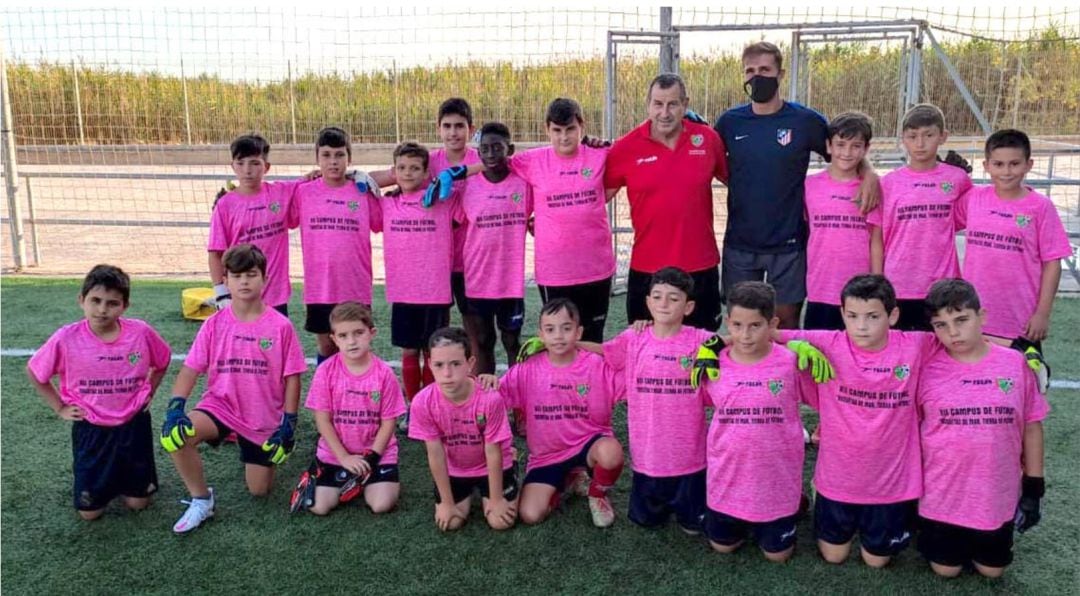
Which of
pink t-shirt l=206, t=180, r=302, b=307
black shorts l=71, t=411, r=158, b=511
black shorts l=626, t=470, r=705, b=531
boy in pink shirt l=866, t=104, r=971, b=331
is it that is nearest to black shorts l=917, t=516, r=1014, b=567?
black shorts l=626, t=470, r=705, b=531

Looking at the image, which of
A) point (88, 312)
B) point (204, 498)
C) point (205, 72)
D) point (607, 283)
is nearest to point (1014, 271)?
point (607, 283)

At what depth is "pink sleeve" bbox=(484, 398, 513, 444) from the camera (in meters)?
3.91

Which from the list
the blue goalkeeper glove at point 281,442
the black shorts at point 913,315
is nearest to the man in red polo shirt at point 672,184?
the black shorts at point 913,315

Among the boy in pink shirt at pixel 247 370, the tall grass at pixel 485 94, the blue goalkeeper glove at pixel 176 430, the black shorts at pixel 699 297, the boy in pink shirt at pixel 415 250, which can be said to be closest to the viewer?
the blue goalkeeper glove at pixel 176 430

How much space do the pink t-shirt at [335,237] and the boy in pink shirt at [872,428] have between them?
103 inches

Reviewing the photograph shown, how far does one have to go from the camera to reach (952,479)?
3.40 m

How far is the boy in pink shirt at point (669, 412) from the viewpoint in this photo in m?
3.76

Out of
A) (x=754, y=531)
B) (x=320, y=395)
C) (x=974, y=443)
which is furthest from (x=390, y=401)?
(x=974, y=443)

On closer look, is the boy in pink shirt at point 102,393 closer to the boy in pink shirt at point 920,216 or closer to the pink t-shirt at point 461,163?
the pink t-shirt at point 461,163

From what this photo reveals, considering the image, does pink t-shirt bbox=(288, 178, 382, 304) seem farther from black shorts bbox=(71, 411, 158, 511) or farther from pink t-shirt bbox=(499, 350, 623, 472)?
pink t-shirt bbox=(499, 350, 623, 472)

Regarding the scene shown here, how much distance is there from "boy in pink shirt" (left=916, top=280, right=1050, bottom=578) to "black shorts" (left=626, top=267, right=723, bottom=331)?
1.32m

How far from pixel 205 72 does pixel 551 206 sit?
6.32 m

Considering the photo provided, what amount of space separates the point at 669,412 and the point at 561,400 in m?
0.53

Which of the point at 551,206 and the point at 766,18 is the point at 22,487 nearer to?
the point at 551,206
